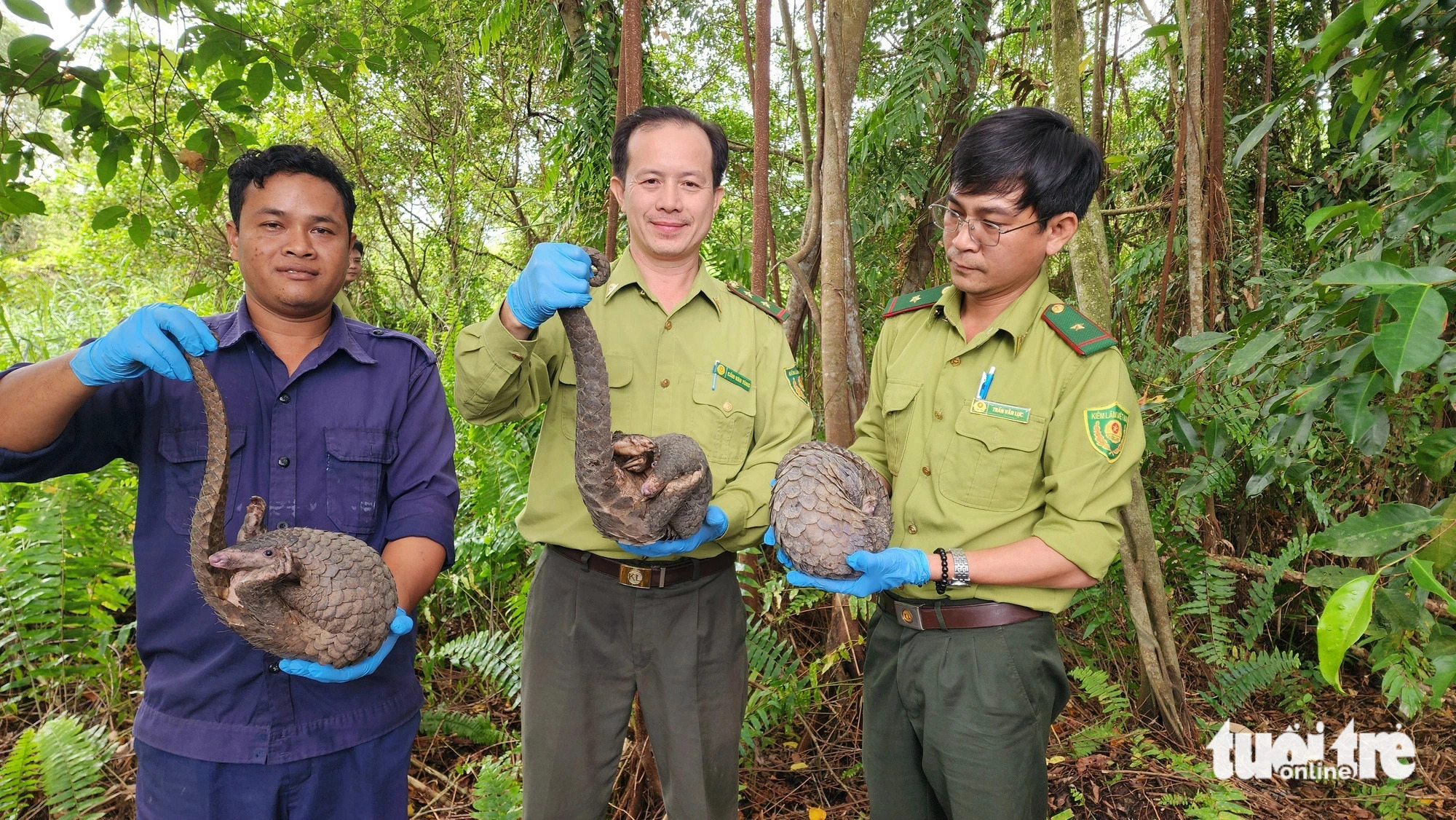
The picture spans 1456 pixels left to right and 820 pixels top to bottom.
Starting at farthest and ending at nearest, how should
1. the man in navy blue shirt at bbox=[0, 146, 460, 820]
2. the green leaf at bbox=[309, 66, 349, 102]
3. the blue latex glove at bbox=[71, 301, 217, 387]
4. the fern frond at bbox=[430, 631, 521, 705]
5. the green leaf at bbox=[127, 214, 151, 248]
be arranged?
the fern frond at bbox=[430, 631, 521, 705], the green leaf at bbox=[309, 66, 349, 102], the green leaf at bbox=[127, 214, 151, 248], the man in navy blue shirt at bbox=[0, 146, 460, 820], the blue latex glove at bbox=[71, 301, 217, 387]

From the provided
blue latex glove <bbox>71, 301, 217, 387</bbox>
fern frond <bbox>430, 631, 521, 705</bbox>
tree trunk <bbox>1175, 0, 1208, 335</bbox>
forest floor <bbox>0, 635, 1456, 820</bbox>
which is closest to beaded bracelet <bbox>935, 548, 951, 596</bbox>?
forest floor <bbox>0, 635, 1456, 820</bbox>

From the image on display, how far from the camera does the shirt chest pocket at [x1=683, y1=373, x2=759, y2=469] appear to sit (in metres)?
2.69

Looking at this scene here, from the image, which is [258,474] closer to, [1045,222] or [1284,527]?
[1045,222]

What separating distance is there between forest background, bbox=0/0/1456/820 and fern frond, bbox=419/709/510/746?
14mm

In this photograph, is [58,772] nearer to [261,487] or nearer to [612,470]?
[261,487]

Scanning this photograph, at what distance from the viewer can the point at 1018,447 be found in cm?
233

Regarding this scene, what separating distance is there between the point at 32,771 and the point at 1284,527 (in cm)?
702

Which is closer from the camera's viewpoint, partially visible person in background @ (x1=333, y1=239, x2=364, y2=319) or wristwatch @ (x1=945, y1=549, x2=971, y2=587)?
wristwatch @ (x1=945, y1=549, x2=971, y2=587)

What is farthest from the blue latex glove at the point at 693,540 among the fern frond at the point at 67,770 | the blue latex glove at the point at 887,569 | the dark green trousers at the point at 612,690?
the fern frond at the point at 67,770

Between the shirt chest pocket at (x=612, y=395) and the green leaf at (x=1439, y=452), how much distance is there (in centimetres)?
212

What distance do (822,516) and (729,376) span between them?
73cm

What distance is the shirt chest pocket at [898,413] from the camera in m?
2.57

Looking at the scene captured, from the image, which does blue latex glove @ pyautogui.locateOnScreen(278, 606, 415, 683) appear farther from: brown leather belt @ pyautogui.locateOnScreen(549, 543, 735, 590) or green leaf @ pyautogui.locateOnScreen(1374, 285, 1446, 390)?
green leaf @ pyautogui.locateOnScreen(1374, 285, 1446, 390)

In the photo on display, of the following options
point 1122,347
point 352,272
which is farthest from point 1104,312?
point 352,272
